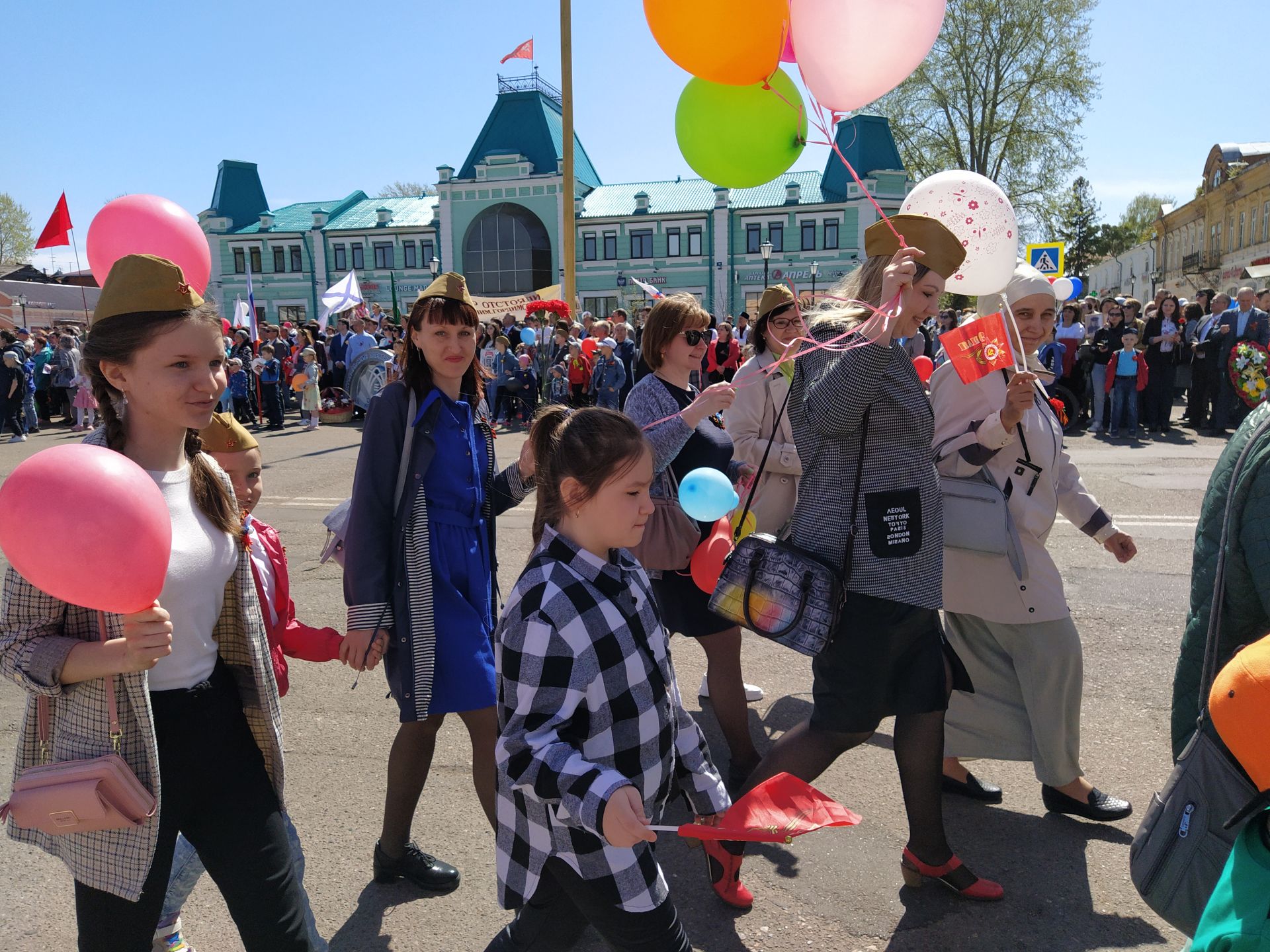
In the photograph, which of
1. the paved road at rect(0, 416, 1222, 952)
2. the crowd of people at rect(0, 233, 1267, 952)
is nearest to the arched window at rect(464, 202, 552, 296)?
the paved road at rect(0, 416, 1222, 952)

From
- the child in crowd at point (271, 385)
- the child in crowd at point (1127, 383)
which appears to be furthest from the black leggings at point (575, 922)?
the child in crowd at point (271, 385)

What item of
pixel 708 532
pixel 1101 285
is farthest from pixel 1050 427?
pixel 1101 285

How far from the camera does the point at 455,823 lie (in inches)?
133

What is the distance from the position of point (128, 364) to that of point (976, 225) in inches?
107

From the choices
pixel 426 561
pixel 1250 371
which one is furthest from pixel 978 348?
pixel 1250 371

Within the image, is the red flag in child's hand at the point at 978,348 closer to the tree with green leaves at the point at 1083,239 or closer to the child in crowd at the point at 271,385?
the child in crowd at the point at 271,385

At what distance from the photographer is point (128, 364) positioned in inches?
77.5

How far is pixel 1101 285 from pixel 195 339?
8061 centimetres

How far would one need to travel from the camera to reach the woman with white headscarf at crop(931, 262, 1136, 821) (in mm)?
3205

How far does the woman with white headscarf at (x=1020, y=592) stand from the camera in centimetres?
321

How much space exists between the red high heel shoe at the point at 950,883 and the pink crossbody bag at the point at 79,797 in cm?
228

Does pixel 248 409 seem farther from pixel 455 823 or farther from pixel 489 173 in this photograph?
pixel 489 173

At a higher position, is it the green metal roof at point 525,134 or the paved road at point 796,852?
the green metal roof at point 525,134

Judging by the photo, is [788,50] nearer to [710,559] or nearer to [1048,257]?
[710,559]
